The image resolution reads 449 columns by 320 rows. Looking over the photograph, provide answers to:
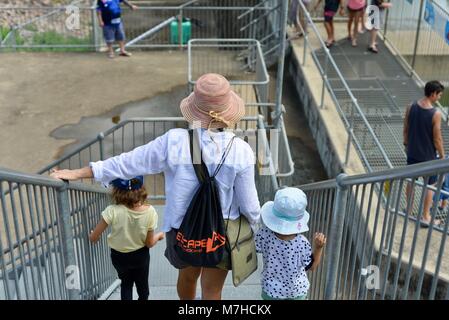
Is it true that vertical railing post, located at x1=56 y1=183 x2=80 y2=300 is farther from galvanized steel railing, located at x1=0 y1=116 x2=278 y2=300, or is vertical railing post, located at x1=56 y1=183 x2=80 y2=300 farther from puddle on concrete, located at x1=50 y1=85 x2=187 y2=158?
puddle on concrete, located at x1=50 y1=85 x2=187 y2=158

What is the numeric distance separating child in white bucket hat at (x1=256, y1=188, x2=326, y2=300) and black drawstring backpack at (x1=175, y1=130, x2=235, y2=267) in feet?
1.17

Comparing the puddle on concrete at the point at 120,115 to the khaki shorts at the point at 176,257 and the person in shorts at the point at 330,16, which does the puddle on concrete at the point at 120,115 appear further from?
the khaki shorts at the point at 176,257

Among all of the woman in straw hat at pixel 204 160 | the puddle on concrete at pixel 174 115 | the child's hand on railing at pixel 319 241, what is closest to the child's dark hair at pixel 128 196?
the woman in straw hat at pixel 204 160

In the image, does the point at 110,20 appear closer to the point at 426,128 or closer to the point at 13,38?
the point at 13,38

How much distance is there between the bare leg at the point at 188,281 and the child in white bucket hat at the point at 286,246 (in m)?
0.43

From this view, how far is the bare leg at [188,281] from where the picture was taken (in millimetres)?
3875

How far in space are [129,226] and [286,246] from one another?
1.19 metres

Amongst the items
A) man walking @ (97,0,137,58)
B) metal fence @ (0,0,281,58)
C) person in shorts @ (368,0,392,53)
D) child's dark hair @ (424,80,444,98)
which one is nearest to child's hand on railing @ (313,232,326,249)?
child's dark hair @ (424,80,444,98)

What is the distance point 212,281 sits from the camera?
12.4 ft

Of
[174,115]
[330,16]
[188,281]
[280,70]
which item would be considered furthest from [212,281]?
[330,16]
